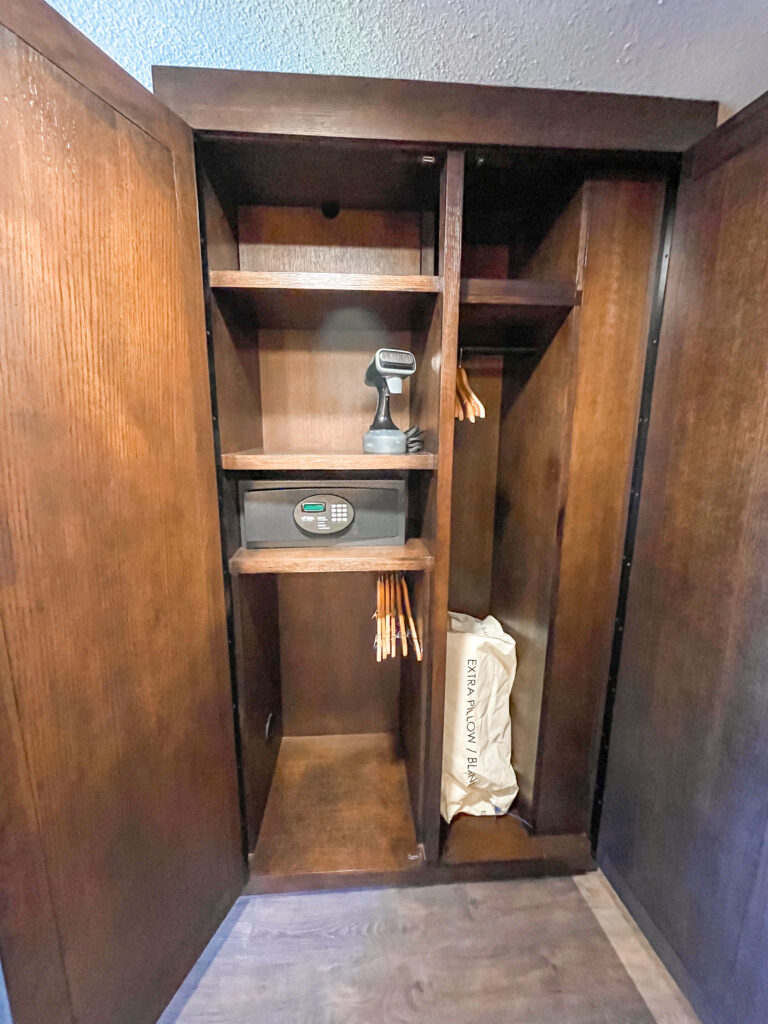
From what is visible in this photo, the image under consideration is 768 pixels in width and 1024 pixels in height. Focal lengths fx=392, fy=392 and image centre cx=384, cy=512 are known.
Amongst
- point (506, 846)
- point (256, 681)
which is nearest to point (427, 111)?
point (256, 681)

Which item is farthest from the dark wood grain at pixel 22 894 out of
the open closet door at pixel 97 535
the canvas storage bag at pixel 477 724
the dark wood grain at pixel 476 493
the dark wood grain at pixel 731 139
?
the dark wood grain at pixel 731 139

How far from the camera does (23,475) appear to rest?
544 mm

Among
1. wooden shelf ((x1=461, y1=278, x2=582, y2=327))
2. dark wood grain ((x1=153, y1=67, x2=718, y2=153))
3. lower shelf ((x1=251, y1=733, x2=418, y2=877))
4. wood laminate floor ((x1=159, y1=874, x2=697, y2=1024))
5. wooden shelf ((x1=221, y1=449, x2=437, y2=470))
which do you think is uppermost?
dark wood grain ((x1=153, y1=67, x2=718, y2=153))

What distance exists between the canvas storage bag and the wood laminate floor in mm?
204

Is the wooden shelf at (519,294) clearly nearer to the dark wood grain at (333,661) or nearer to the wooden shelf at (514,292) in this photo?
the wooden shelf at (514,292)

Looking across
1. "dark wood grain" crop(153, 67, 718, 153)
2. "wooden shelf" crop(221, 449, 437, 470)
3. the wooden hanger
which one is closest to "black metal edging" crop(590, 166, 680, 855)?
"dark wood grain" crop(153, 67, 718, 153)

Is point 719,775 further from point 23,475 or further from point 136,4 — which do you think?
point 136,4

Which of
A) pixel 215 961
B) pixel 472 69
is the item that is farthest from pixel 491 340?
pixel 215 961

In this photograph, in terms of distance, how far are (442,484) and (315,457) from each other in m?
0.30

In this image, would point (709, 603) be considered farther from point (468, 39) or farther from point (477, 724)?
point (468, 39)

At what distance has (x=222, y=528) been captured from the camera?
36.4 inches

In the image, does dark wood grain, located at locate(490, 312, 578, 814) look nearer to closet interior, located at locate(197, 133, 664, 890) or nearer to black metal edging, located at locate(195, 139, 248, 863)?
closet interior, located at locate(197, 133, 664, 890)

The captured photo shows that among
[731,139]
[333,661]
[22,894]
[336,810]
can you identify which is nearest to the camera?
[22,894]

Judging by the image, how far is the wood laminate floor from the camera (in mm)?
857
